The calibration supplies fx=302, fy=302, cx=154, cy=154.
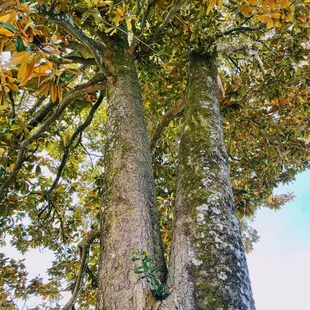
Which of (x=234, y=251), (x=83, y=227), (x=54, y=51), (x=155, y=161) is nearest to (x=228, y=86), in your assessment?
(x=155, y=161)

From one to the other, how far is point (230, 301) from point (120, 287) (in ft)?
1.63

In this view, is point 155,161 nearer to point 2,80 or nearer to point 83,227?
point 83,227

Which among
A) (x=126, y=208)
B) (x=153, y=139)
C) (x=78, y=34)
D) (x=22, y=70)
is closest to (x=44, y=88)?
(x=22, y=70)

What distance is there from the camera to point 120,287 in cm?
140

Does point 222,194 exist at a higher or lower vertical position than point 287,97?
lower

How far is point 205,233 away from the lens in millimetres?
1555

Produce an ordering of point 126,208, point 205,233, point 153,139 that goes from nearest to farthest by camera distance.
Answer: point 205,233, point 126,208, point 153,139

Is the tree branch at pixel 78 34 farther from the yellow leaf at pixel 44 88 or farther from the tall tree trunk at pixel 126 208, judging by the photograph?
the yellow leaf at pixel 44 88

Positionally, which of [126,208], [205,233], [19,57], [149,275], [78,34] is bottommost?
[149,275]

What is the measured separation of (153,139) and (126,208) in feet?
5.60

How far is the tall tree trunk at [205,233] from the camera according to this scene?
1333 millimetres

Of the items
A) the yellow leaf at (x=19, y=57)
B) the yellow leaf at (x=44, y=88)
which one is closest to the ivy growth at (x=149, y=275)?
the yellow leaf at (x=44, y=88)

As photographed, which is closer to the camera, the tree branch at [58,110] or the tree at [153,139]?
the tree at [153,139]

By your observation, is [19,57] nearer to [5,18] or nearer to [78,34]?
[5,18]
